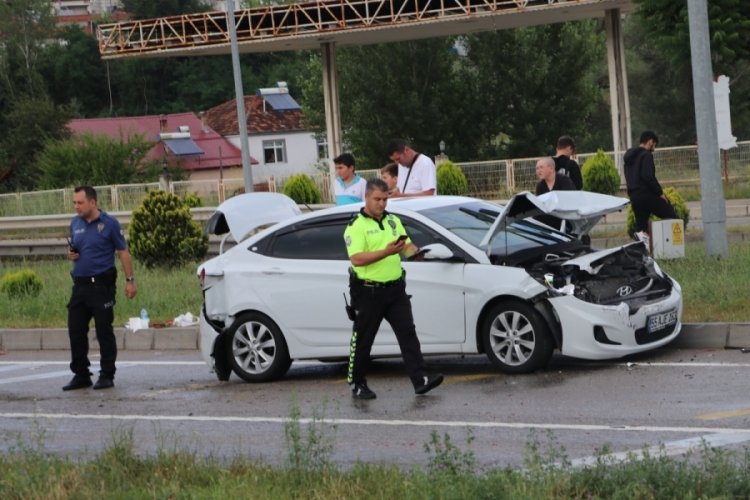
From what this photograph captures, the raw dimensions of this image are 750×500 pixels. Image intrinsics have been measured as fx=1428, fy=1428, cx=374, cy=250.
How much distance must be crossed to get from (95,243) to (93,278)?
320mm

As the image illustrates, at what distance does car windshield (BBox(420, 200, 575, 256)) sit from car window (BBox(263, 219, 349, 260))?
31.4 inches

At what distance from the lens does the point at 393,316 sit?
11.0 m

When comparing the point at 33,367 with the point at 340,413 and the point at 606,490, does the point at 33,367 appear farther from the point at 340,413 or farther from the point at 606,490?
the point at 606,490

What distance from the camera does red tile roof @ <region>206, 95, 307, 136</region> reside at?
3489 inches

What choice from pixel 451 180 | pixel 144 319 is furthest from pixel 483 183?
pixel 144 319

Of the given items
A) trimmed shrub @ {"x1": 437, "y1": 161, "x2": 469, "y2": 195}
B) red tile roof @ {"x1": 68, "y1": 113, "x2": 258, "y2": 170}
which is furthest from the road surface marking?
red tile roof @ {"x1": 68, "y1": 113, "x2": 258, "y2": 170}

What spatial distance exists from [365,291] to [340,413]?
98 cm

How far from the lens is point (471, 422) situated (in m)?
9.79

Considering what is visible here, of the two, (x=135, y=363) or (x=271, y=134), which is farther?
(x=271, y=134)

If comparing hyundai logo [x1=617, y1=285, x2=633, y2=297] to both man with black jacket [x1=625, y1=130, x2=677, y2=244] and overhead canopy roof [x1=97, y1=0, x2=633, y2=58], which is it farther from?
overhead canopy roof [x1=97, y1=0, x2=633, y2=58]

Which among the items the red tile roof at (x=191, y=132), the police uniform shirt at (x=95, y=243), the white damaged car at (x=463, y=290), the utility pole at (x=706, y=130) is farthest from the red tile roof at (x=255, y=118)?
the white damaged car at (x=463, y=290)

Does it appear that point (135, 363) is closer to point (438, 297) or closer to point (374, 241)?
point (438, 297)

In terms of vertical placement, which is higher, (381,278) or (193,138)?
(193,138)

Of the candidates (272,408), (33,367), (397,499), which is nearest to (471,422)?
(272,408)
